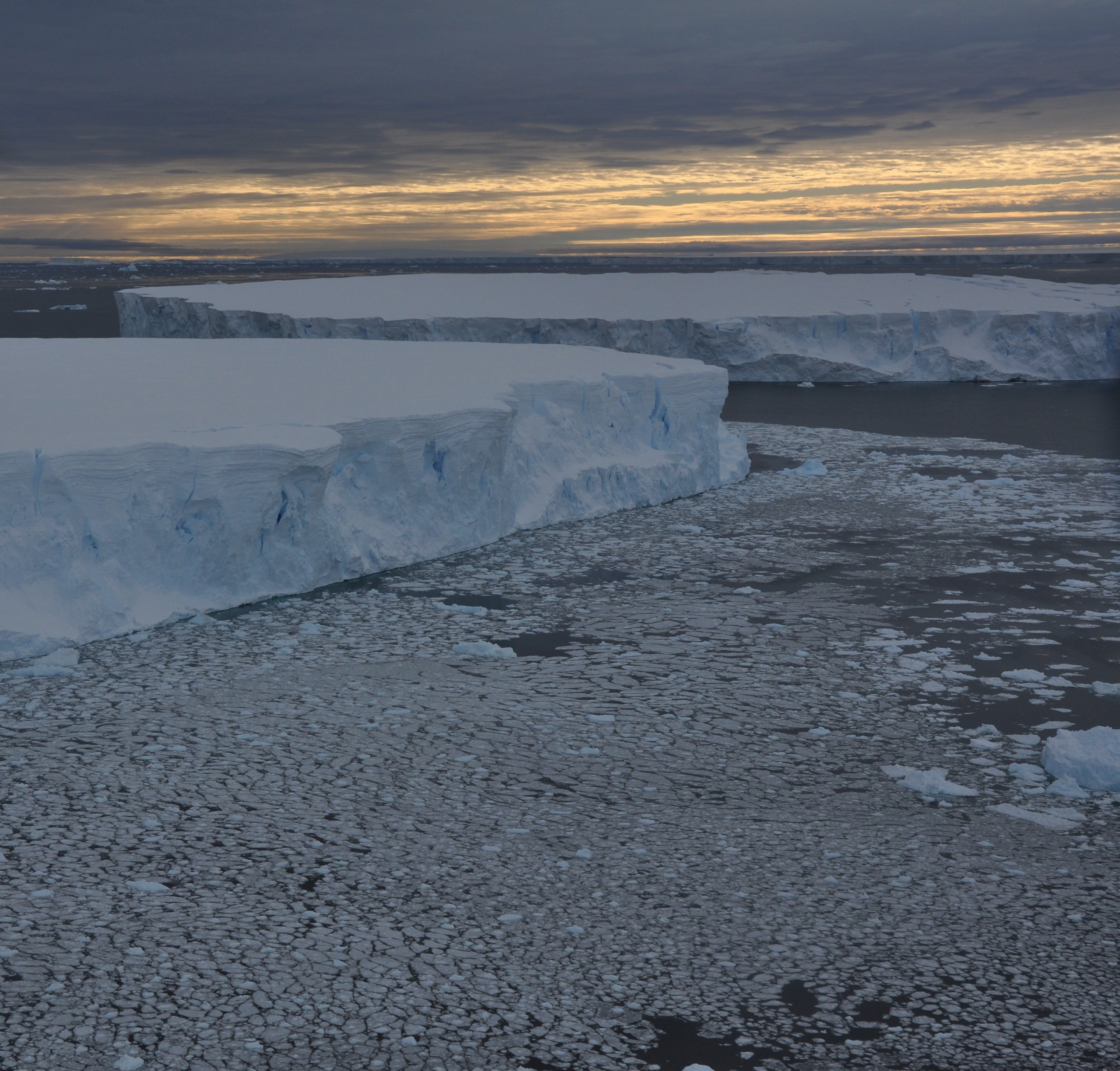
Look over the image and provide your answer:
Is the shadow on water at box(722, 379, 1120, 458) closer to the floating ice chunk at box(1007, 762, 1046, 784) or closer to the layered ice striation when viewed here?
the layered ice striation

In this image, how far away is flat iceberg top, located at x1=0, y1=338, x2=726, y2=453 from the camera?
7.13 meters

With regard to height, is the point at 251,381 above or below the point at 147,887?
above

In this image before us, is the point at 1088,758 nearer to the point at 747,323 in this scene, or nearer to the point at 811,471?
the point at 811,471

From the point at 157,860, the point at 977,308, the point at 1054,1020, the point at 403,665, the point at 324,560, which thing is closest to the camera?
the point at 1054,1020

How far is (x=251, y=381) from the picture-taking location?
9.36 metres

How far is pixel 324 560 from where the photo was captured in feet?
24.5

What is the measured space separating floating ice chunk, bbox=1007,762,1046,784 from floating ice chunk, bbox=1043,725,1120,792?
1.4 inches

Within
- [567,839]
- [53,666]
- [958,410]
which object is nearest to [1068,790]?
[567,839]

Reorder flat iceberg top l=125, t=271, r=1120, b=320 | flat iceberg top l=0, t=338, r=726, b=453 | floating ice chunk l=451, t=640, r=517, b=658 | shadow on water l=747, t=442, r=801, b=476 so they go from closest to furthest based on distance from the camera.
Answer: floating ice chunk l=451, t=640, r=517, b=658 → flat iceberg top l=0, t=338, r=726, b=453 → shadow on water l=747, t=442, r=801, b=476 → flat iceberg top l=125, t=271, r=1120, b=320

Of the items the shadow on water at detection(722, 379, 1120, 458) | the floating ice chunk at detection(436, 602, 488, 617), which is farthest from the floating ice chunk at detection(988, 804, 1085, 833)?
the shadow on water at detection(722, 379, 1120, 458)

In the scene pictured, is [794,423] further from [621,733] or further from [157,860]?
[157,860]

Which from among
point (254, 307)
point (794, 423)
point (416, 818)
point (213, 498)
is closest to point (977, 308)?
point (794, 423)

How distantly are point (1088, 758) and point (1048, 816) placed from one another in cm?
43

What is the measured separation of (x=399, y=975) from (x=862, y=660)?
3.56 metres
